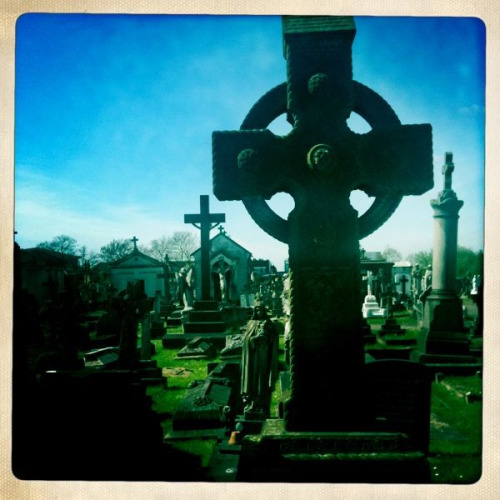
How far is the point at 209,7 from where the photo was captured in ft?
9.46

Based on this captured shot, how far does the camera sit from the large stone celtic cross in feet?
8.17

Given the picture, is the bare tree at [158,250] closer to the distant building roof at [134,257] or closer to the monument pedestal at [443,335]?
the distant building roof at [134,257]

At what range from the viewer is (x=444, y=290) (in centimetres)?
813

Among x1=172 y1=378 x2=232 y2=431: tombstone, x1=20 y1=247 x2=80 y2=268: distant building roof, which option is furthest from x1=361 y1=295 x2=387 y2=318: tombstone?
x1=172 y1=378 x2=232 y2=431: tombstone

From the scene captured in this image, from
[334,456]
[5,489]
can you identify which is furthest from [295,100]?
[5,489]

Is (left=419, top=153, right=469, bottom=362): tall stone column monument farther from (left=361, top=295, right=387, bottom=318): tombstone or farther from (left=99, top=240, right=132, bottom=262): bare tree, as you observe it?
(left=99, top=240, right=132, bottom=262): bare tree

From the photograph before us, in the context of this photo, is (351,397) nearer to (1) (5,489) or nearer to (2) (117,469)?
(2) (117,469)

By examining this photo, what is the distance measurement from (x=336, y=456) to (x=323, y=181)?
171cm

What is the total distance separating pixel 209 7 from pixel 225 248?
2548cm

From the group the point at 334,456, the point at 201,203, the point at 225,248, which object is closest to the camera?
the point at 334,456

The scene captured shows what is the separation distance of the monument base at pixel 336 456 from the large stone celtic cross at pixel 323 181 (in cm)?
10

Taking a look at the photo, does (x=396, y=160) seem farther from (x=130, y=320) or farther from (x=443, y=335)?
(x=443, y=335)

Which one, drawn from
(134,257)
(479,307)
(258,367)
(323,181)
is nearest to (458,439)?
(258,367)

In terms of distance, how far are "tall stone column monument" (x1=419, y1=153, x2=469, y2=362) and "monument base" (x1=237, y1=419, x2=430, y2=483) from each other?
583 cm
